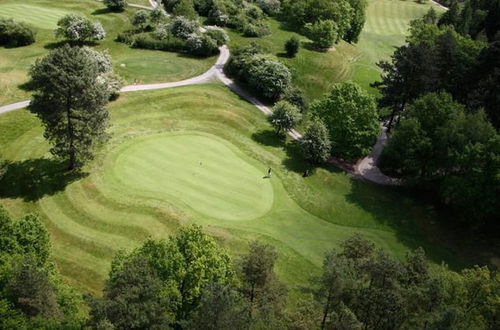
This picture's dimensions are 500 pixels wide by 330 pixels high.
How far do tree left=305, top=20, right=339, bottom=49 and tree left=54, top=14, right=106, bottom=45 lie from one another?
51.8m

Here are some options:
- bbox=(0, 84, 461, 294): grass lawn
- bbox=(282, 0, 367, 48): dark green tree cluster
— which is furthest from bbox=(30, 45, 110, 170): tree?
bbox=(282, 0, 367, 48): dark green tree cluster

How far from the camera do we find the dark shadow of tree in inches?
2562

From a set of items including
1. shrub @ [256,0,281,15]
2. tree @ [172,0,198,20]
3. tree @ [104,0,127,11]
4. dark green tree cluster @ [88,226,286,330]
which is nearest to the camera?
dark green tree cluster @ [88,226,286,330]

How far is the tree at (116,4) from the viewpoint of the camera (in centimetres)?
11938

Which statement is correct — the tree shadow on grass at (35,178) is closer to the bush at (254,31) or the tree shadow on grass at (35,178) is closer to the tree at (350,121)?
the tree at (350,121)

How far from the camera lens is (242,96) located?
9562 cm

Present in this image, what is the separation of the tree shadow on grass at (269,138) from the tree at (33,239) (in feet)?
144

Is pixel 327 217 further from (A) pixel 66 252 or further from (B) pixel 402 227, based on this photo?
(A) pixel 66 252

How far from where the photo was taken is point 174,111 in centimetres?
8356

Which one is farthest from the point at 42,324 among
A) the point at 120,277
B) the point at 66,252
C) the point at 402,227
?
the point at 402,227

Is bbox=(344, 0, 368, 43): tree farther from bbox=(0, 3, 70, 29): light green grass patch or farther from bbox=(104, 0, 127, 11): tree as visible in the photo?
bbox=(0, 3, 70, 29): light green grass patch

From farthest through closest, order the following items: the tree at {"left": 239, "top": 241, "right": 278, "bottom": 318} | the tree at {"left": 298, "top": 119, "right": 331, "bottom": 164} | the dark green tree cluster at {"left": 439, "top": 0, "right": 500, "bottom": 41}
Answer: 1. the dark green tree cluster at {"left": 439, "top": 0, "right": 500, "bottom": 41}
2. the tree at {"left": 298, "top": 119, "right": 331, "bottom": 164}
3. the tree at {"left": 239, "top": 241, "right": 278, "bottom": 318}

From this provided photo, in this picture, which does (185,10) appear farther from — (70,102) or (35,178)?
(35,178)

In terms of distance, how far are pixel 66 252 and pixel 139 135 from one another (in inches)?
1002
